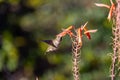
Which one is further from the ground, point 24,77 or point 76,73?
point 24,77

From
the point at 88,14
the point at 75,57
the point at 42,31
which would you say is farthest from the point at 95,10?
the point at 75,57

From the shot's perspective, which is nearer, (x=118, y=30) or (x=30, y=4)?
(x=118, y=30)

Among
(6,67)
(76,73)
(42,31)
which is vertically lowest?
(76,73)

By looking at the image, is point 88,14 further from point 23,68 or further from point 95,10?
point 23,68

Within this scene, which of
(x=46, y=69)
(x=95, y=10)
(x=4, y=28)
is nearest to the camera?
(x=95, y=10)

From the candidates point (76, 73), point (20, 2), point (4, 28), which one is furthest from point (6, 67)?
point (76, 73)

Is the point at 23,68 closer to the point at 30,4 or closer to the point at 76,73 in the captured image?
the point at 30,4

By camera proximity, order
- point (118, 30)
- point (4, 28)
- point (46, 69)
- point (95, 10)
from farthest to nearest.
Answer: point (46, 69)
point (4, 28)
point (95, 10)
point (118, 30)
